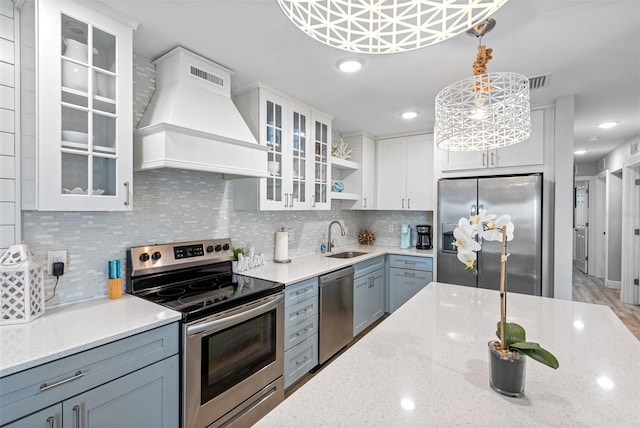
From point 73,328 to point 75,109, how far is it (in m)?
1.02

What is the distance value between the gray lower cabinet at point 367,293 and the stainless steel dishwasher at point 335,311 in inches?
5.1

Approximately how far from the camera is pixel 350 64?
204cm

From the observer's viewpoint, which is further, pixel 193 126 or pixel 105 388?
pixel 193 126

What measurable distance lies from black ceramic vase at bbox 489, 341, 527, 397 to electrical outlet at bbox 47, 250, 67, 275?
2016 millimetres

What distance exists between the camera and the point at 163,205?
208 cm

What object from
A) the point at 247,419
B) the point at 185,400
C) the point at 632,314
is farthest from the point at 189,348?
the point at 632,314

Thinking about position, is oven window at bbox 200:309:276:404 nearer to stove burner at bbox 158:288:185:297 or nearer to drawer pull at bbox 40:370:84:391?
stove burner at bbox 158:288:185:297

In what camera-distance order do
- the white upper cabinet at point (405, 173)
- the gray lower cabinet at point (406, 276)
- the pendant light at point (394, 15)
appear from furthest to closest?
the white upper cabinet at point (405, 173) < the gray lower cabinet at point (406, 276) < the pendant light at point (394, 15)

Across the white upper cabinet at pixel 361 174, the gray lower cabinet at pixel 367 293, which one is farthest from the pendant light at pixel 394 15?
the white upper cabinet at pixel 361 174

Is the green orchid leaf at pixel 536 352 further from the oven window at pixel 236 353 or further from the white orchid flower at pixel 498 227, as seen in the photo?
the oven window at pixel 236 353

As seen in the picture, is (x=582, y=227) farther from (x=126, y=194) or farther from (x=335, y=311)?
(x=126, y=194)

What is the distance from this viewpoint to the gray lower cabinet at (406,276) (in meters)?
3.46

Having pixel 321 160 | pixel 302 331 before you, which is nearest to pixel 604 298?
pixel 321 160

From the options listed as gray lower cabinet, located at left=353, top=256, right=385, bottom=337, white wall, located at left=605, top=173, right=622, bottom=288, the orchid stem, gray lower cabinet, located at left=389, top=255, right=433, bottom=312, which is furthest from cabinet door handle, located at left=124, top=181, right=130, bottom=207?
→ white wall, located at left=605, top=173, right=622, bottom=288
